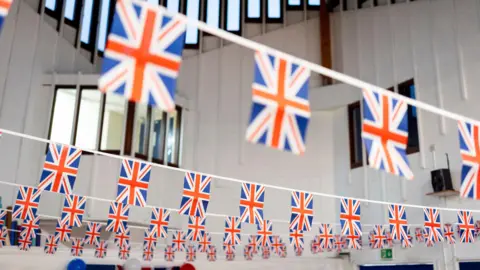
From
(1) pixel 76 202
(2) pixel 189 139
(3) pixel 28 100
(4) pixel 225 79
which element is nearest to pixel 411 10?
(4) pixel 225 79

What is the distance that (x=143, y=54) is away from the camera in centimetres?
339

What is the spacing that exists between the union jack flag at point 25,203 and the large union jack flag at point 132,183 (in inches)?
81.1

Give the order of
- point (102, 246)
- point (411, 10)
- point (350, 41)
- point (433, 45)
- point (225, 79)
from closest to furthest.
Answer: point (102, 246) → point (433, 45) → point (411, 10) → point (350, 41) → point (225, 79)

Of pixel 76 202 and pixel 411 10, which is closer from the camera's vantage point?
pixel 76 202

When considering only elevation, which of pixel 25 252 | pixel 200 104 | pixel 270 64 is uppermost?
pixel 200 104

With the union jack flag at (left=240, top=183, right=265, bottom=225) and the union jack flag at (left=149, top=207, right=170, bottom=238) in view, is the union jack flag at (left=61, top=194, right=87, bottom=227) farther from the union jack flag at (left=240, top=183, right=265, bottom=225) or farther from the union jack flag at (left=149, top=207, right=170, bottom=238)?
the union jack flag at (left=240, top=183, right=265, bottom=225)

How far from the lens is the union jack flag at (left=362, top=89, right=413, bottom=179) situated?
446 centimetres

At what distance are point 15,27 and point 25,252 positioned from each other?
590cm

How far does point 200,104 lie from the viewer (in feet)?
47.3

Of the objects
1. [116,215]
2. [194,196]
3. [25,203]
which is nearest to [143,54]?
[194,196]

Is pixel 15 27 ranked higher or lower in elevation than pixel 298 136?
higher

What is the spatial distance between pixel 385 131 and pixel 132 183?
13.6 ft

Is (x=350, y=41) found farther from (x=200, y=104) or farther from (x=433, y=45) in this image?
(x=200, y=104)

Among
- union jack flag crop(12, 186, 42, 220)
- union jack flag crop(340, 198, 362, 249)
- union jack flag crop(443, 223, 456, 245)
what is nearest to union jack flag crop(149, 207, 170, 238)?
union jack flag crop(12, 186, 42, 220)
